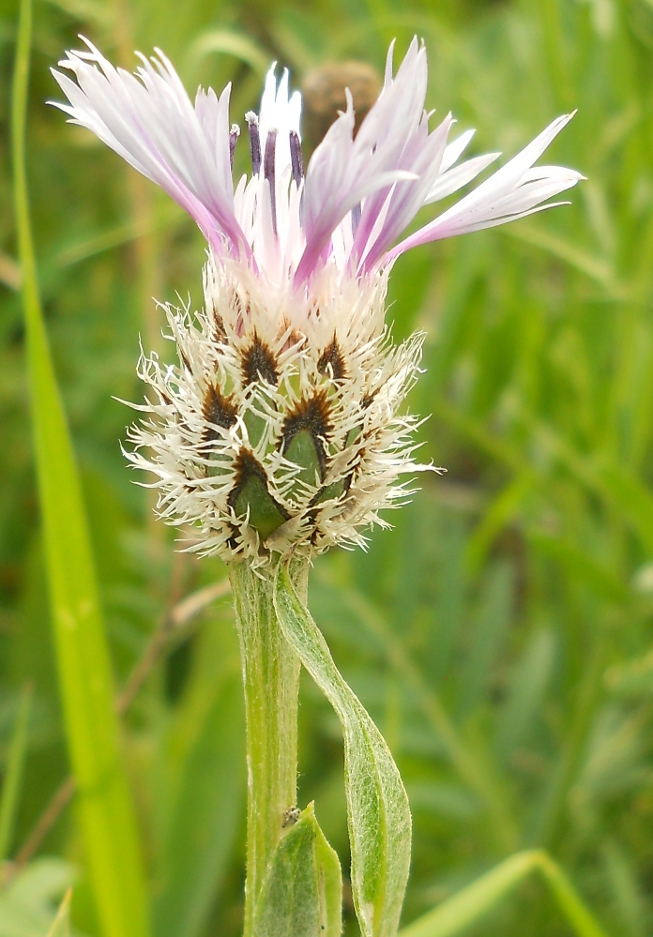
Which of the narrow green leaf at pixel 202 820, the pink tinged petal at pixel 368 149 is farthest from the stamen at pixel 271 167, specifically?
the narrow green leaf at pixel 202 820

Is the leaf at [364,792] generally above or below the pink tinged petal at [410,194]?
below

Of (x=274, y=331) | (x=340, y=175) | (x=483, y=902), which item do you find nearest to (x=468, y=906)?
(x=483, y=902)

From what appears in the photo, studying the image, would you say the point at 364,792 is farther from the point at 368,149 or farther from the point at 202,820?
the point at 202,820

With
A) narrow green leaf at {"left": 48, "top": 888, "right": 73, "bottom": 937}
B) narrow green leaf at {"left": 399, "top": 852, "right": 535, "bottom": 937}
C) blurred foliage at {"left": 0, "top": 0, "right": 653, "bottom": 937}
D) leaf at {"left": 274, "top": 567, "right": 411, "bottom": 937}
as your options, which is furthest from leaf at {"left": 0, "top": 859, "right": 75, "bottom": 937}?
leaf at {"left": 274, "top": 567, "right": 411, "bottom": 937}

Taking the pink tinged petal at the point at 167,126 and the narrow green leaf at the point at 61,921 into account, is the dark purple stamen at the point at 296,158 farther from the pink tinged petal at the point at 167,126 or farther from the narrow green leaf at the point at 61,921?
the narrow green leaf at the point at 61,921

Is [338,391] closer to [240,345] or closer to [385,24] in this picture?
[240,345]

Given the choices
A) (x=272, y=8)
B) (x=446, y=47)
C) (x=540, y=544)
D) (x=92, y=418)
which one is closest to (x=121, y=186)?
(x=92, y=418)
